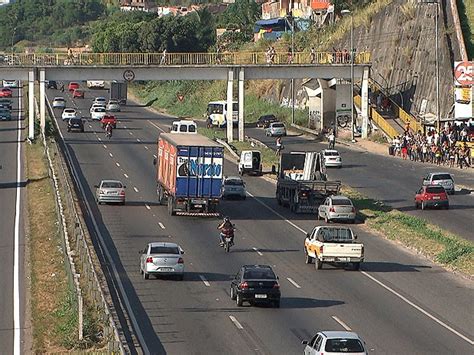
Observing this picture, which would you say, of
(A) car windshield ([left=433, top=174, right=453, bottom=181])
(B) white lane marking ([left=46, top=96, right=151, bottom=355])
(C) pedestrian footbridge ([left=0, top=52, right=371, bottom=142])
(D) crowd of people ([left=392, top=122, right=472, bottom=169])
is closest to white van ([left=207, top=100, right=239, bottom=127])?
(C) pedestrian footbridge ([left=0, top=52, right=371, bottom=142])

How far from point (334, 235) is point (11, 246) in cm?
1508

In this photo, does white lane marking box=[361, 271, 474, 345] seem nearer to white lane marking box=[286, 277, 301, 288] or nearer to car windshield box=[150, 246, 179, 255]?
white lane marking box=[286, 277, 301, 288]

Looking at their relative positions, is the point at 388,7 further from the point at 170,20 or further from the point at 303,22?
the point at 170,20

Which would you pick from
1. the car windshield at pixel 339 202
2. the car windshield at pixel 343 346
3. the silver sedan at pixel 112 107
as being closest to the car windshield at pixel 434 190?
the car windshield at pixel 339 202

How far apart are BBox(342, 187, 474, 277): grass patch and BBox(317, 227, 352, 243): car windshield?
4.61 meters

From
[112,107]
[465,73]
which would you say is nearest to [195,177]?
[465,73]

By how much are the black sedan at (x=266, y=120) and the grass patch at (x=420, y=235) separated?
203ft

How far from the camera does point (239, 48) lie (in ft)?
583

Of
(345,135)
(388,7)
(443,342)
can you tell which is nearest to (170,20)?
(388,7)

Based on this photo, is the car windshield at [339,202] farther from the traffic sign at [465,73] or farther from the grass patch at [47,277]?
the traffic sign at [465,73]

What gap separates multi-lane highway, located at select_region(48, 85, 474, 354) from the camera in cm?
3362

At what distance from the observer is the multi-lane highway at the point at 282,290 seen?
3362cm

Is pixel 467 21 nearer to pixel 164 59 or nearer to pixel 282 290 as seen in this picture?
pixel 164 59

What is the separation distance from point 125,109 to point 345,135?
51.6 meters
